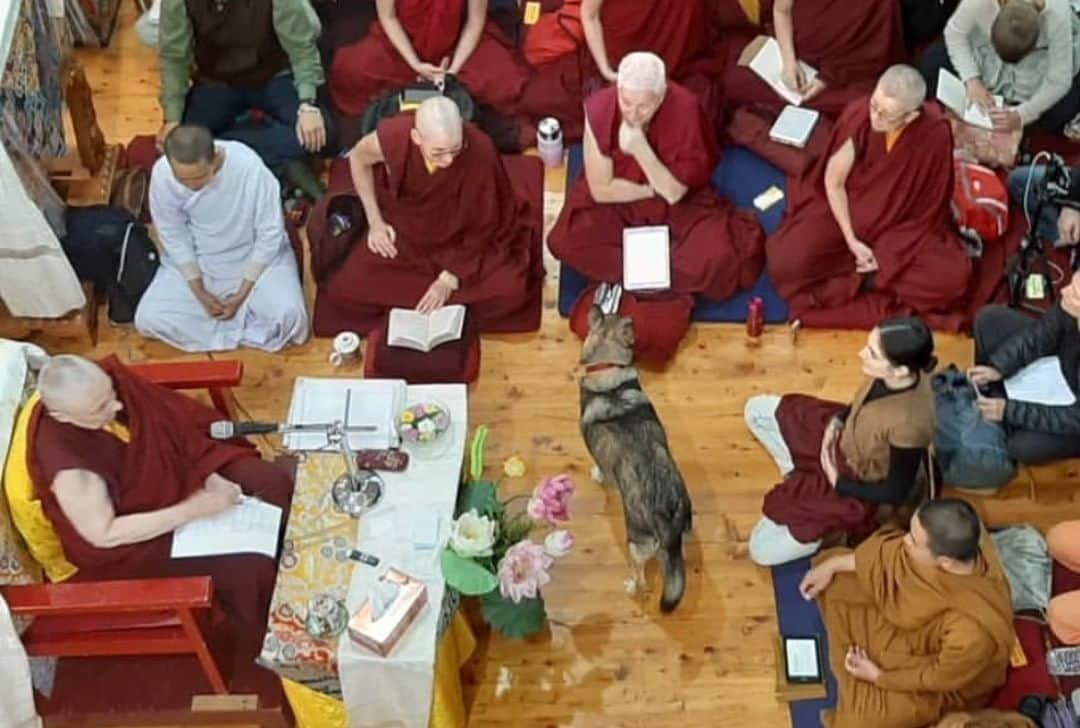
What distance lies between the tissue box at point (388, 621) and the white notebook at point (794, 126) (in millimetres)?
2978

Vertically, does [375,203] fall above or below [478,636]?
above

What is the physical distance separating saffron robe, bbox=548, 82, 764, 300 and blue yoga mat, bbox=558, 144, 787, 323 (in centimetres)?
6

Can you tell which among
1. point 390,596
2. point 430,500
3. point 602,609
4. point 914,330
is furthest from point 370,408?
point 914,330

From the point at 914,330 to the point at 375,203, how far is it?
2353mm

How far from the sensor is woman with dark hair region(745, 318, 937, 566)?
456 cm

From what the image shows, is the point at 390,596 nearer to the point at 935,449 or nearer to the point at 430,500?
the point at 430,500

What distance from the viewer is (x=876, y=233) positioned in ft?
19.5

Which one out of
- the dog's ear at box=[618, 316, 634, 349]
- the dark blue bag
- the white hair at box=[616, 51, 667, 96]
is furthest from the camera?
the white hair at box=[616, 51, 667, 96]

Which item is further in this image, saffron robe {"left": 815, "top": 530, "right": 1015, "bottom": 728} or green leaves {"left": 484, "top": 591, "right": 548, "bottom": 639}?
green leaves {"left": 484, "top": 591, "right": 548, "bottom": 639}

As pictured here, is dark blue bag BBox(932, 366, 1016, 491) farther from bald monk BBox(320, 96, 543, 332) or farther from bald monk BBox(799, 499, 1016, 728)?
bald monk BBox(320, 96, 543, 332)

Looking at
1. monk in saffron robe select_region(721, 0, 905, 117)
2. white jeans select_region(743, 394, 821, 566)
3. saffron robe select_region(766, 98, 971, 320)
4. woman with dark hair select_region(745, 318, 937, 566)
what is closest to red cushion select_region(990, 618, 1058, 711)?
woman with dark hair select_region(745, 318, 937, 566)

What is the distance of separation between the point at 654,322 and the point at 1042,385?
1.50 metres

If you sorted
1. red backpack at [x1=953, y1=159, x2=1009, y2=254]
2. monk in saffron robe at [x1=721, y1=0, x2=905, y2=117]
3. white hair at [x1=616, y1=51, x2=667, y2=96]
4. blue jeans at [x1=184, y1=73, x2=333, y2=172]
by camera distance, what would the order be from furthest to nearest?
monk in saffron robe at [x1=721, y1=0, x2=905, y2=117] < blue jeans at [x1=184, y1=73, x2=333, y2=172] < red backpack at [x1=953, y1=159, x2=1009, y2=254] < white hair at [x1=616, y1=51, x2=667, y2=96]

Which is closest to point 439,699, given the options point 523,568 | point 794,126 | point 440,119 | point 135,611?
point 523,568
